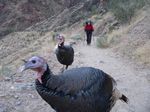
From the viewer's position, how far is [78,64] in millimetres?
14203

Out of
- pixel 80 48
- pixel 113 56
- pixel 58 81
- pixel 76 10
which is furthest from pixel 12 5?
pixel 58 81

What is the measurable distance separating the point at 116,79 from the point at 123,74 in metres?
0.76

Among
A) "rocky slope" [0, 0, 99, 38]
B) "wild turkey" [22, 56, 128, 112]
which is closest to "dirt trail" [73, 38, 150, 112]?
"wild turkey" [22, 56, 128, 112]

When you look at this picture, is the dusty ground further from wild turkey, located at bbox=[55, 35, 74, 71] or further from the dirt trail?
wild turkey, located at bbox=[55, 35, 74, 71]

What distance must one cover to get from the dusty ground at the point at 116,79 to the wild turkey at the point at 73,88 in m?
1.98

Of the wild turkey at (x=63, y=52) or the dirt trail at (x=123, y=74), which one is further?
the wild turkey at (x=63, y=52)

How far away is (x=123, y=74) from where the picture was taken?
12.1m

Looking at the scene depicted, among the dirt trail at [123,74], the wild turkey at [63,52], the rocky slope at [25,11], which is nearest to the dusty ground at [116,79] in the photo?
the dirt trail at [123,74]

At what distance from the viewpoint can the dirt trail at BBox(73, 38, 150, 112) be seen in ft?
29.9

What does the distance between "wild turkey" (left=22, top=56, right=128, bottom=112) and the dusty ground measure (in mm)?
1980

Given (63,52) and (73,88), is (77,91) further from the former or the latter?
(63,52)

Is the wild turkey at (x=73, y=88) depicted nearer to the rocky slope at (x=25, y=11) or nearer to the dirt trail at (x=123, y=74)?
the dirt trail at (x=123, y=74)

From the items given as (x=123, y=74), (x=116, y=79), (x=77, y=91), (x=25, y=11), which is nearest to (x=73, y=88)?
(x=77, y=91)

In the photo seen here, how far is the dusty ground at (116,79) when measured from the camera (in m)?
8.83
